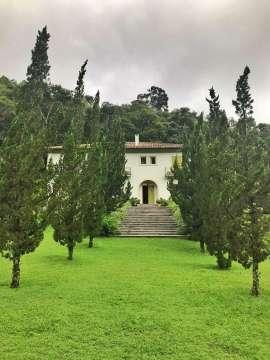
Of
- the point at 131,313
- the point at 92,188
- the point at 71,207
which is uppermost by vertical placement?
the point at 92,188

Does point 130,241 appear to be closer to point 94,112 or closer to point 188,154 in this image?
point 188,154

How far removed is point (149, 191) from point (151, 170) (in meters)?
2.95

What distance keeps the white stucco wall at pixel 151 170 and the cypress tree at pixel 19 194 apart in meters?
36.9

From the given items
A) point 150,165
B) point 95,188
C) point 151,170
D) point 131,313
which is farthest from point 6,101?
point 131,313

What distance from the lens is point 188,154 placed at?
98.5ft

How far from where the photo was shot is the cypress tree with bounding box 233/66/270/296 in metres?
14.1

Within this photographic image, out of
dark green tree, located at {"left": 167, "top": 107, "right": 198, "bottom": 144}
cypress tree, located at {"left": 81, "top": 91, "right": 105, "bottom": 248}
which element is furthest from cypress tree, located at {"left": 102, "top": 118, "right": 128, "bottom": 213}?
dark green tree, located at {"left": 167, "top": 107, "right": 198, "bottom": 144}

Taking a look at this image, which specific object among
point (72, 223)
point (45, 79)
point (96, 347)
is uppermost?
point (45, 79)

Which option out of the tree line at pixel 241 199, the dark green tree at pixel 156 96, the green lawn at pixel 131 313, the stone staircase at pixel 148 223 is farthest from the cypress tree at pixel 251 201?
the dark green tree at pixel 156 96

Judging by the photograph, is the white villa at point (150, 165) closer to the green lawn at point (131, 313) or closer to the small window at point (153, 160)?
the small window at point (153, 160)

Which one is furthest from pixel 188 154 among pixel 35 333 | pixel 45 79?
pixel 45 79

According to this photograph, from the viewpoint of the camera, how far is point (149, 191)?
53469 millimetres

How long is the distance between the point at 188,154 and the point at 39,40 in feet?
87.7

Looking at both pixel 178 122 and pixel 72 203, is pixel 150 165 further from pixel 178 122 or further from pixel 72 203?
pixel 72 203
